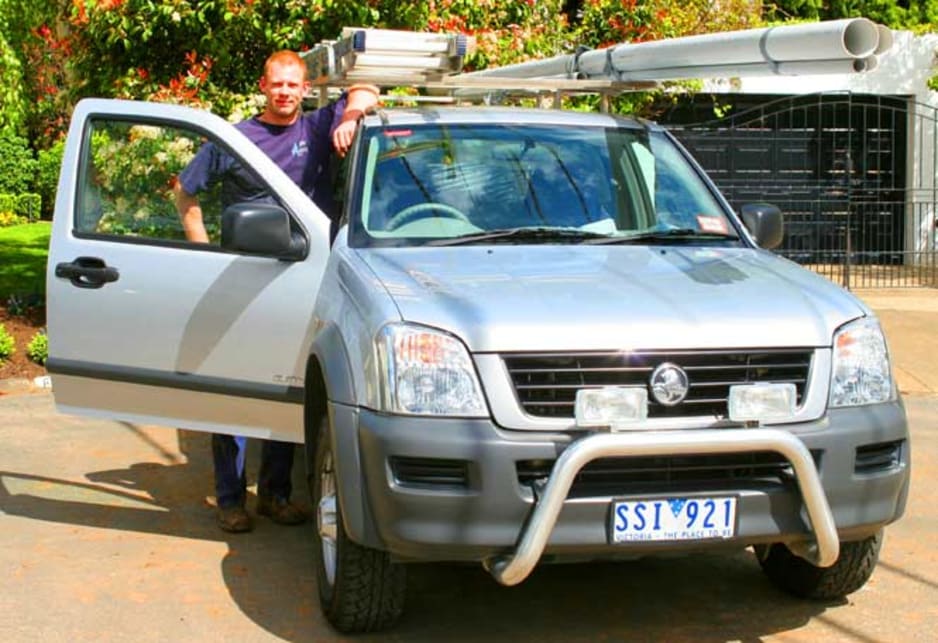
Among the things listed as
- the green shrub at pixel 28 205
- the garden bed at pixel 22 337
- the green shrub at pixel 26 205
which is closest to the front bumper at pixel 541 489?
the garden bed at pixel 22 337

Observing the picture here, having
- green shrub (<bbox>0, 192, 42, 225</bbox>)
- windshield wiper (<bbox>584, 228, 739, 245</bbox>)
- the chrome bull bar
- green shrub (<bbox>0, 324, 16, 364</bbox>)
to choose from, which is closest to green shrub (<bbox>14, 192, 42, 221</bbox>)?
green shrub (<bbox>0, 192, 42, 225</bbox>)

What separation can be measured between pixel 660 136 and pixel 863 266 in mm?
11086

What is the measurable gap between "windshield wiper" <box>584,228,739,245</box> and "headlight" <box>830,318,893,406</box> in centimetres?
105

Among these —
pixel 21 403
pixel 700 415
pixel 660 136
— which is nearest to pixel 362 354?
pixel 700 415

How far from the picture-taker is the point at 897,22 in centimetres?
2422

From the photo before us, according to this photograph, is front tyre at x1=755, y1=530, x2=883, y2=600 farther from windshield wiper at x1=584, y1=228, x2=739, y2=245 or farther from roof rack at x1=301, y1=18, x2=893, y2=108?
roof rack at x1=301, y1=18, x2=893, y2=108

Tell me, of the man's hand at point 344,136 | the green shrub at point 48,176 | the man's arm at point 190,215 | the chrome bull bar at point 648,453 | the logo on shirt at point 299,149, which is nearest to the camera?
the chrome bull bar at point 648,453

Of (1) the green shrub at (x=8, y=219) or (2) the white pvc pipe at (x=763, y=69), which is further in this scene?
(1) the green shrub at (x=8, y=219)

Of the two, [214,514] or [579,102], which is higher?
[579,102]

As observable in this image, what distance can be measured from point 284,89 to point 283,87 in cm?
1

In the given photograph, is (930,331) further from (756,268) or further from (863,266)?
(756,268)

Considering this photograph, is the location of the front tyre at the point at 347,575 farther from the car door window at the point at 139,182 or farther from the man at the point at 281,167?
the car door window at the point at 139,182

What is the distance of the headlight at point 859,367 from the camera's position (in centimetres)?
452

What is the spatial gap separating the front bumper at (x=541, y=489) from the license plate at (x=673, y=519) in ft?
0.09
